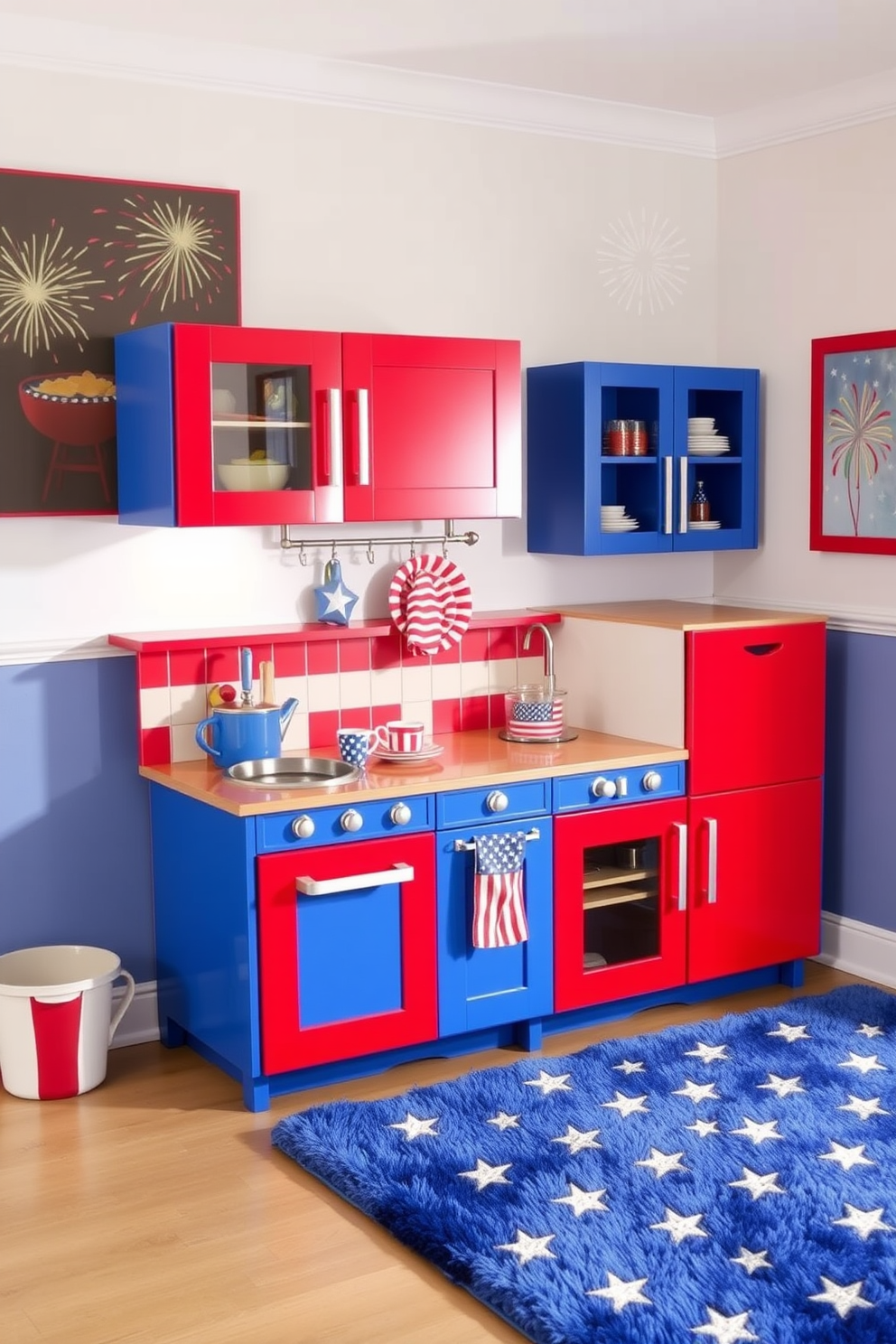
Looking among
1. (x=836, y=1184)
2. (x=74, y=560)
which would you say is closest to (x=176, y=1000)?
(x=74, y=560)

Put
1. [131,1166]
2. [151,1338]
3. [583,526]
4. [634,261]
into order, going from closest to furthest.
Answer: [151,1338], [131,1166], [583,526], [634,261]

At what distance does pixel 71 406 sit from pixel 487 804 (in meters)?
1.38

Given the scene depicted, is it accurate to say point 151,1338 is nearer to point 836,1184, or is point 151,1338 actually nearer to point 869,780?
point 836,1184

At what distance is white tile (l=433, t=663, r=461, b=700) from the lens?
413 cm

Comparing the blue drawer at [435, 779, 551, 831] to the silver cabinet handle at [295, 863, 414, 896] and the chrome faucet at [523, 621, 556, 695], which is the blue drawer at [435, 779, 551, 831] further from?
the chrome faucet at [523, 621, 556, 695]

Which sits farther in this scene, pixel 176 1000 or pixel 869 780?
pixel 869 780

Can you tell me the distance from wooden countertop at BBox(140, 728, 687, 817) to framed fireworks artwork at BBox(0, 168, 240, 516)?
2.37 ft

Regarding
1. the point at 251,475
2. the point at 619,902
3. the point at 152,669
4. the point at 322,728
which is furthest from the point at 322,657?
the point at 619,902

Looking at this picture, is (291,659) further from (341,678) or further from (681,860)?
(681,860)

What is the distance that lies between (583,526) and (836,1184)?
189cm

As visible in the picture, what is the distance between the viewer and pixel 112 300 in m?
3.62

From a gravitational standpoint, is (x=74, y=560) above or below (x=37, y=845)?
above

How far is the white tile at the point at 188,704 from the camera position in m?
3.73

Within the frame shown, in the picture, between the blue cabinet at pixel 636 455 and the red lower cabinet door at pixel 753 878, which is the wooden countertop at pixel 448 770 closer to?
the red lower cabinet door at pixel 753 878
